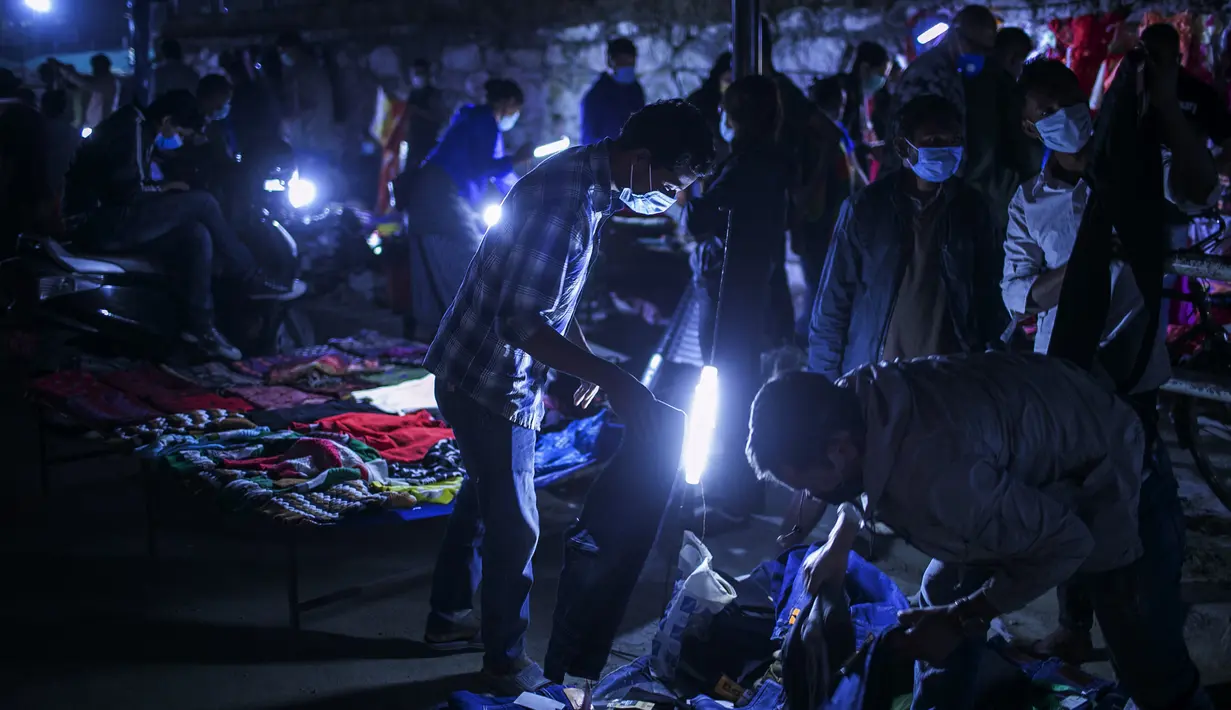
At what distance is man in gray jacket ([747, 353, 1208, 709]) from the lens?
2.36 meters

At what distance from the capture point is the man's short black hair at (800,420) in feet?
7.79

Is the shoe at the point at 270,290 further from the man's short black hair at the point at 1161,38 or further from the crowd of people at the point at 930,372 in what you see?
the man's short black hair at the point at 1161,38

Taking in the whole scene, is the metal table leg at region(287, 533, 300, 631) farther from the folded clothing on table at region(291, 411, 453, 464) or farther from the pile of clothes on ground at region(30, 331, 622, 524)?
the folded clothing on table at region(291, 411, 453, 464)

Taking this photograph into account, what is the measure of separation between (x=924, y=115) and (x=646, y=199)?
4.33 ft

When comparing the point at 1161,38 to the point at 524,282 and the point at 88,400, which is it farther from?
the point at 88,400

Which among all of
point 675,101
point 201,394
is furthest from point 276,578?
point 675,101

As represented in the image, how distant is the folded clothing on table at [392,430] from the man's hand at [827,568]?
2897 mm

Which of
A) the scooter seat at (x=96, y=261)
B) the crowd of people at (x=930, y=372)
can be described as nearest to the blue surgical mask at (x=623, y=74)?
the crowd of people at (x=930, y=372)

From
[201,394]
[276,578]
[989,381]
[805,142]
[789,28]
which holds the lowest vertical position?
[276,578]

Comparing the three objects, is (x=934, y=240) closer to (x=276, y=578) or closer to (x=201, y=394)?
(x=276, y=578)

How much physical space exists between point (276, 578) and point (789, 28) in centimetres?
738

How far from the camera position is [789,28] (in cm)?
Result: 1009

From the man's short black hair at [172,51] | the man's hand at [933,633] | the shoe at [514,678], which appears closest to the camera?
the man's hand at [933,633]

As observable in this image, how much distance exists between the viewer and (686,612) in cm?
371
